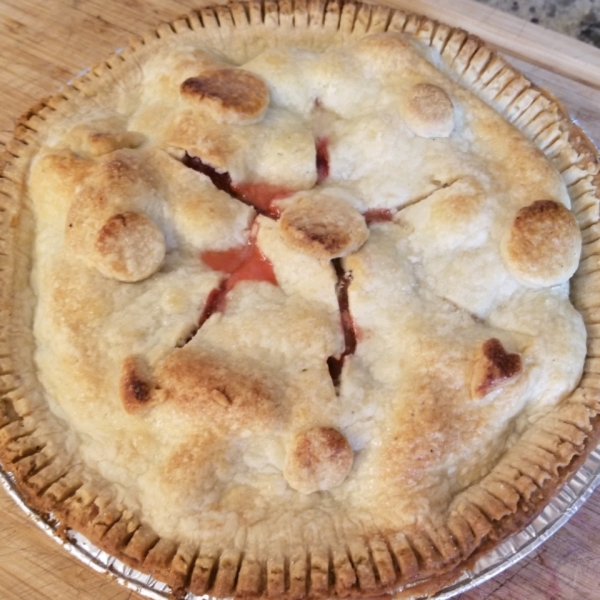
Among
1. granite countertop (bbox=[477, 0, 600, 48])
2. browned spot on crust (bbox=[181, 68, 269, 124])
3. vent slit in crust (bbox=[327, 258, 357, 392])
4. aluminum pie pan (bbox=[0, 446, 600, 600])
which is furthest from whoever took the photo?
granite countertop (bbox=[477, 0, 600, 48])

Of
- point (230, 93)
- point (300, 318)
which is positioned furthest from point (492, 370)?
point (230, 93)

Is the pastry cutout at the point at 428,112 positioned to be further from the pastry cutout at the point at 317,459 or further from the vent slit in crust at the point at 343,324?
the pastry cutout at the point at 317,459

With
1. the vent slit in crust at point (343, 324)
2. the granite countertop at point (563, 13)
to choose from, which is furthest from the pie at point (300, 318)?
the granite countertop at point (563, 13)

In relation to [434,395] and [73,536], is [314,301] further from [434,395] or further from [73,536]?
[73,536]

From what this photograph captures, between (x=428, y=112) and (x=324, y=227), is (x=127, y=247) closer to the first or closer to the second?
(x=324, y=227)

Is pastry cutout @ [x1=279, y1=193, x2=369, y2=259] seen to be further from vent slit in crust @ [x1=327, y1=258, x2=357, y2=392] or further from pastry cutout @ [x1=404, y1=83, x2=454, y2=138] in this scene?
pastry cutout @ [x1=404, y1=83, x2=454, y2=138]

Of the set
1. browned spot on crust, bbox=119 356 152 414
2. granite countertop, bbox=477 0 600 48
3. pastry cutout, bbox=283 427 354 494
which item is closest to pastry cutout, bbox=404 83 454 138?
pastry cutout, bbox=283 427 354 494

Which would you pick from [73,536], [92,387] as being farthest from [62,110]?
[73,536]
